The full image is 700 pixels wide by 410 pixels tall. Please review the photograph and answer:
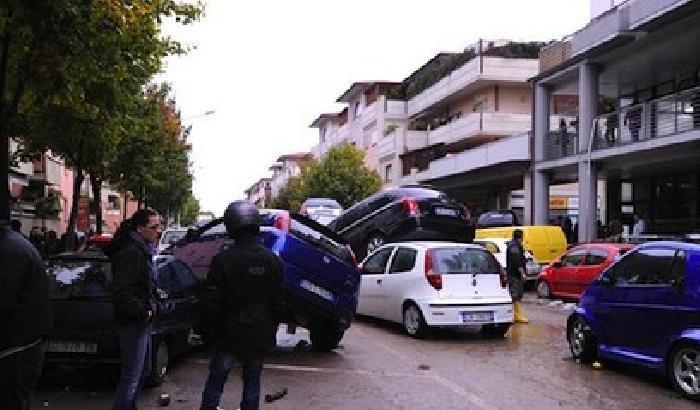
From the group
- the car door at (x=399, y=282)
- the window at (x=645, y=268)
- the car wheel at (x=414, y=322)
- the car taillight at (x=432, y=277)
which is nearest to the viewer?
the window at (x=645, y=268)

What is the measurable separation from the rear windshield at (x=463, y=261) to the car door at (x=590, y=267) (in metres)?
6.34

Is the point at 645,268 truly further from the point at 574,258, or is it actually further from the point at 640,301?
the point at 574,258

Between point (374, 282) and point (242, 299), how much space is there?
29.5 feet

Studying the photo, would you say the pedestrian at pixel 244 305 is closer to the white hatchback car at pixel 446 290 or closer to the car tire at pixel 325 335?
the car tire at pixel 325 335

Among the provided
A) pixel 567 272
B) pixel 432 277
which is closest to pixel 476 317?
pixel 432 277

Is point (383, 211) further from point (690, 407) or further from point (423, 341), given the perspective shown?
point (690, 407)

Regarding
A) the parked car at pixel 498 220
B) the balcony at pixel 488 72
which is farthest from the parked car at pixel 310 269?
the balcony at pixel 488 72

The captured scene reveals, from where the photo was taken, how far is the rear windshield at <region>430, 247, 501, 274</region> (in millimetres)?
13237

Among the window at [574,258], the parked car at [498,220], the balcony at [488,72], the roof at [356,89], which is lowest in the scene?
the window at [574,258]

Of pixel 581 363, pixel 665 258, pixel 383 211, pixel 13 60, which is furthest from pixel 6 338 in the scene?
pixel 383 211

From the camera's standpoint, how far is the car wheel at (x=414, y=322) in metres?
13.1

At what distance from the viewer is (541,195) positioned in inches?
1211

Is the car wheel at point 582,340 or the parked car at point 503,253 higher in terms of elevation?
the parked car at point 503,253

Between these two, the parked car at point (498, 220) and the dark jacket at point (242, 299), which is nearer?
the dark jacket at point (242, 299)
